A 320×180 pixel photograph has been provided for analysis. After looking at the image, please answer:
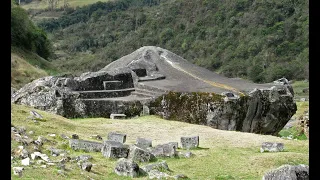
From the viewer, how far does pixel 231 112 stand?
20.0 metres

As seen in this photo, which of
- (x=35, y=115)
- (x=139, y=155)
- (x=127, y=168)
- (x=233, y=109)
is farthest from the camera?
(x=233, y=109)

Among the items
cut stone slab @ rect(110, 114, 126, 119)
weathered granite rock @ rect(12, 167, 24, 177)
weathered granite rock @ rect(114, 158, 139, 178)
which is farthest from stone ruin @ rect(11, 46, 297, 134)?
weathered granite rock @ rect(12, 167, 24, 177)

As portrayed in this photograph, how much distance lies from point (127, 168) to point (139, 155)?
1.50 metres

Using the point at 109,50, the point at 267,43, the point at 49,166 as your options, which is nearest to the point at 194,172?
the point at 49,166

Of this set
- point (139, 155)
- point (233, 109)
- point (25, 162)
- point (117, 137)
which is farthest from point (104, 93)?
point (25, 162)

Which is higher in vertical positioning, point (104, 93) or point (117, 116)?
point (104, 93)

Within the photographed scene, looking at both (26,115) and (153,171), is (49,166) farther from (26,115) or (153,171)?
(26,115)

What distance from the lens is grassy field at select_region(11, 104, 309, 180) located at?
33.9 ft

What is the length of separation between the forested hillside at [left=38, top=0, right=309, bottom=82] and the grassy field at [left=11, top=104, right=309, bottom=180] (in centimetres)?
4071

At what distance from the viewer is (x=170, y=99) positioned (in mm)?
20750

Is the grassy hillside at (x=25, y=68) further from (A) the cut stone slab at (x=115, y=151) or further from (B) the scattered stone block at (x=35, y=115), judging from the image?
(A) the cut stone slab at (x=115, y=151)

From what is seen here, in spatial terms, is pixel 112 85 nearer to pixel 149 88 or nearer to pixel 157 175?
pixel 149 88

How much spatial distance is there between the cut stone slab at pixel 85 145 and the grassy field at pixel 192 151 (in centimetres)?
18

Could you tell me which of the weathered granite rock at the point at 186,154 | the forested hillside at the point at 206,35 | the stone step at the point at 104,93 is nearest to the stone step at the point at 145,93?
the stone step at the point at 104,93
